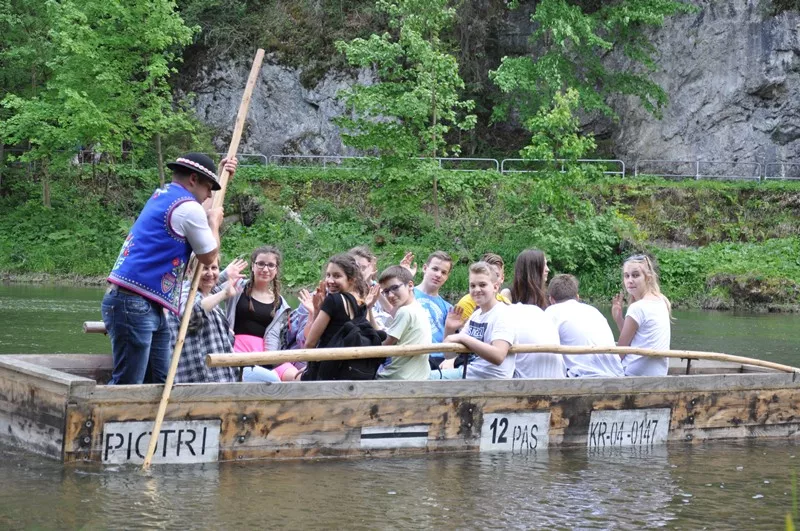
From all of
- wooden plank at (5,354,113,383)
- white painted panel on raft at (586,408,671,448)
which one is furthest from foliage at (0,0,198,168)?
white painted panel on raft at (586,408,671,448)

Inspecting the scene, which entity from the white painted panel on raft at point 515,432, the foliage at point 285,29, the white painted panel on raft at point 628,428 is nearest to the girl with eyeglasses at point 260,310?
the white painted panel on raft at point 515,432

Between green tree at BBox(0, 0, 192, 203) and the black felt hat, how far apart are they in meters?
21.0

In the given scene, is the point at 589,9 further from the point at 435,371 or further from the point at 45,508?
the point at 45,508

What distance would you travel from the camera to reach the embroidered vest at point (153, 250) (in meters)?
6.21

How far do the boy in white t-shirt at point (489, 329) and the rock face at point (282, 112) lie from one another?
2574cm

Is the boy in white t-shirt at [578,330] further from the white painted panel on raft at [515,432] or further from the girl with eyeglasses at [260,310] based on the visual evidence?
the girl with eyeglasses at [260,310]

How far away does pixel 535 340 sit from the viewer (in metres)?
7.78

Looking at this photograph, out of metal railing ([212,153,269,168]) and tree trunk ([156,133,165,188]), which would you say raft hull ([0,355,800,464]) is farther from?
metal railing ([212,153,269,168])

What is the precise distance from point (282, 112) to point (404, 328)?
86.8 ft

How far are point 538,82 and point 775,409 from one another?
78.8 feet

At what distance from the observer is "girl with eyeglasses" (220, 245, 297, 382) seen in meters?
8.02

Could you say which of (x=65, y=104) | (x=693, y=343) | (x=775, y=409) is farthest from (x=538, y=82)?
(x=775, y=409)

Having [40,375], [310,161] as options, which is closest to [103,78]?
[310,161]

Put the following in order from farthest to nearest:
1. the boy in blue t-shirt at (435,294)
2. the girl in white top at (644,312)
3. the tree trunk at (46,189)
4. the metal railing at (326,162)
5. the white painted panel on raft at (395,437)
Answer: the metal railing at (326,162), the tree trunk at (46,189), the boy in blue t-shirt at (435,294), the girl in white top at (644,312), the white painted panel on raft at (395,437)
